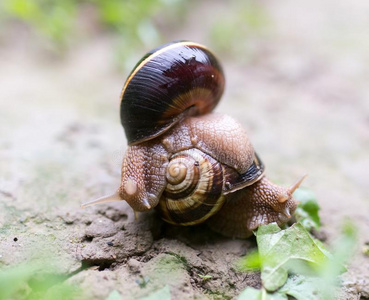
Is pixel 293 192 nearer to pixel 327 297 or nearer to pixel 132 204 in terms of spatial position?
pixel 327 297

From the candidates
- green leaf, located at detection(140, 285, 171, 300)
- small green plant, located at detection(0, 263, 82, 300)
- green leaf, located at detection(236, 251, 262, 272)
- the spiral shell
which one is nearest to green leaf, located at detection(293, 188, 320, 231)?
green leaf, located at detection(236, 251, 262, 272)

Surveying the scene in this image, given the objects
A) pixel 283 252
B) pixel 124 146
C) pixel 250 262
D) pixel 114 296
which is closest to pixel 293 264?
pixel 283 252

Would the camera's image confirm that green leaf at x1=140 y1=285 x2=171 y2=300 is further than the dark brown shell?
No

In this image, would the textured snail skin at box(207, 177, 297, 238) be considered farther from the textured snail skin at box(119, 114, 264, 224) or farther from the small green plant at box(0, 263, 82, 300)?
the small green plant at box(0, 263, 82, 300)

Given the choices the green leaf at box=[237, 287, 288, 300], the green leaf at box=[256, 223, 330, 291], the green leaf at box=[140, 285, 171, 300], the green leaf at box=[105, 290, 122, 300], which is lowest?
the green leaf at box=[105, 290, 122, 300]

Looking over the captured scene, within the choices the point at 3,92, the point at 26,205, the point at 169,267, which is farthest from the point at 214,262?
the point at 3,92

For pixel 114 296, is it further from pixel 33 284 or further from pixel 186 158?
pixel 186 158

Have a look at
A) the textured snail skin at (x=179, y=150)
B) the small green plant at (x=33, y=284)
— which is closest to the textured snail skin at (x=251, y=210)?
the textured snail skin at (x=179, y=150)

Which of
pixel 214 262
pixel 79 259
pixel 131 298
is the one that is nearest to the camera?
pixel 131 298
